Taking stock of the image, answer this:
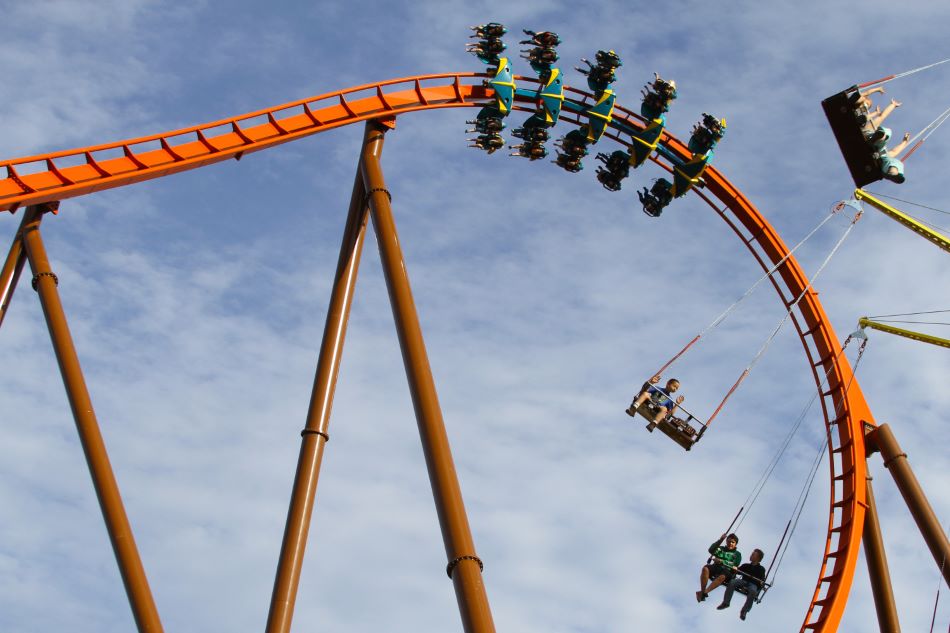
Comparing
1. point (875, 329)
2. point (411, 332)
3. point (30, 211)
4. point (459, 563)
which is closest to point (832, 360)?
point (875, 329)

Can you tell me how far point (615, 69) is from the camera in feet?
47.4

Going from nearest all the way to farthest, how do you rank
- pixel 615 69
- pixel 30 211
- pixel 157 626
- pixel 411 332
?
1. pixel 157 626
2. pixel 411 332
3. pixel 30 211
4. pixel 615 69

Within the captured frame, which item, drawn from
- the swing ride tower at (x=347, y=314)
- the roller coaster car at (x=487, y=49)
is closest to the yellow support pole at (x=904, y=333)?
the swing ride tower at (x=347, y=314)

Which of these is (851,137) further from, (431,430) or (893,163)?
(431,430)

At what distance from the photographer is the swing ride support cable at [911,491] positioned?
1405 centimetres

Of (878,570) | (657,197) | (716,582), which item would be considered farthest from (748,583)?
(657,197)

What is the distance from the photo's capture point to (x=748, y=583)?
559 inches

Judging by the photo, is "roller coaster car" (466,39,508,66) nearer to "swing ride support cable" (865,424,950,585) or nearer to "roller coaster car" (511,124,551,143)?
"roller coaster car" (511,124,551,143)

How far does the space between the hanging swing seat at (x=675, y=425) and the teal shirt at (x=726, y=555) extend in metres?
1.15

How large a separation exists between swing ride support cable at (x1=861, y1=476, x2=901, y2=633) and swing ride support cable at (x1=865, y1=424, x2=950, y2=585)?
15.5 inches

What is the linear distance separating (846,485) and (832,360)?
1.41 meters

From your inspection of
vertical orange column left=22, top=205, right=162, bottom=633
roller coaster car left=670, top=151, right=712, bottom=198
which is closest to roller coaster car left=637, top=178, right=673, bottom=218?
roller coaster car left=670, top=151, right=712, bottom=198

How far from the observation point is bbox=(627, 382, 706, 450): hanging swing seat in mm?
14508

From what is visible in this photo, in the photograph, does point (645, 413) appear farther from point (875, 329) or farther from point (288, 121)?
point (288, 121)
